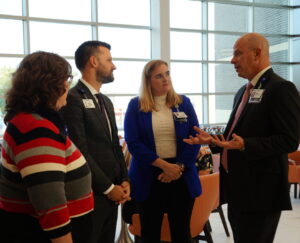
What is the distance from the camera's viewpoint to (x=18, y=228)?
131 centimetres

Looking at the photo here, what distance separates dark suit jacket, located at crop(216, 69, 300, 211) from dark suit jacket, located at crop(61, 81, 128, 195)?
0.72 m

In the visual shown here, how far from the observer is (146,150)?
7.94 feet

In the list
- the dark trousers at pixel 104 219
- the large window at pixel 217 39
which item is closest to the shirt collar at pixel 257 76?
the dark trousers at pixel 104 219

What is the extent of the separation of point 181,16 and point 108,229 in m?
8.05

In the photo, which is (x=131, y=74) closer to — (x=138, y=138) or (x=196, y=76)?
(x=196, y=76)

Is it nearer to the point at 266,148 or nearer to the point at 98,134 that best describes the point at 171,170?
the point at 98,134

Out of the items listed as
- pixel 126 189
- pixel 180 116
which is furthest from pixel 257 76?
pixel 126 189

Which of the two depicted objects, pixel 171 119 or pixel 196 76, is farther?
pixel 196 76

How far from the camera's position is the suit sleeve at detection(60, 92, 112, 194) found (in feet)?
6.46

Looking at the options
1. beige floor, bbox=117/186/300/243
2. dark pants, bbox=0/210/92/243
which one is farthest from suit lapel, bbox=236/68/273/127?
beige floor, bbox=117/186/300/243

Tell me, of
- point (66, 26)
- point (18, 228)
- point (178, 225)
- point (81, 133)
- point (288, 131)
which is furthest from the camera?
point (66, 26)

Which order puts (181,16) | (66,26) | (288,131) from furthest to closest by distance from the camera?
1. (181,16)
2. (66,26)
3. (288,131)

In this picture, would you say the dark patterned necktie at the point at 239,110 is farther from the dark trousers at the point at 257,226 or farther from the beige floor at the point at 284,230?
the beige floor at the point at 284,230

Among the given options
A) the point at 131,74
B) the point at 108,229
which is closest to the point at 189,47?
the point at 131,74
